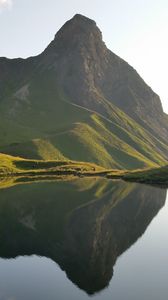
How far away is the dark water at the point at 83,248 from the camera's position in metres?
40.3

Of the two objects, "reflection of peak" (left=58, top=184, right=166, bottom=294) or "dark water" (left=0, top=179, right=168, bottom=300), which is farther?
"reflection of peak" (left=58, top=184, right=166, bottom=294)

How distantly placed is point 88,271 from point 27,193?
67.5 m

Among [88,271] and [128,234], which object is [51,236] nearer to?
[128,234]

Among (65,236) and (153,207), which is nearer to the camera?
(65,236)

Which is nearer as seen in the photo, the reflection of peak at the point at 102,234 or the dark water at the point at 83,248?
the dark water at the point at 83,248

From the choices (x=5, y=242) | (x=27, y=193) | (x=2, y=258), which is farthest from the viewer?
(x=27, y=193)

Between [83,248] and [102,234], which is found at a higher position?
[83,248]

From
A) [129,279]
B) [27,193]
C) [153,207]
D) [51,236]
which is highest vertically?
[129,279]

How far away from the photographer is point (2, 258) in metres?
50.3

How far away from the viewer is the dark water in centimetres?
4031

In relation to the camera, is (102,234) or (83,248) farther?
(102,234)

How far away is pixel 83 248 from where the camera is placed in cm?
5500

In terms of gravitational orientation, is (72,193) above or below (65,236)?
below

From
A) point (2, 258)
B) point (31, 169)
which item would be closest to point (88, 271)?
point (2, 258)
